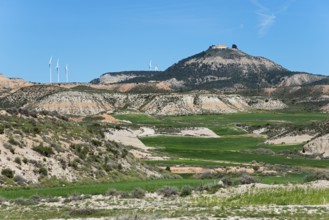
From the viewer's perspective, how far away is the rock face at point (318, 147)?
85875mm

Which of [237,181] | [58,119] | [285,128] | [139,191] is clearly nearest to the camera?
[139,191]

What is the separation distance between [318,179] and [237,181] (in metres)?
6.42

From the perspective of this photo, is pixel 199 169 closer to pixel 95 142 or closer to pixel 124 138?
pixel 95 142

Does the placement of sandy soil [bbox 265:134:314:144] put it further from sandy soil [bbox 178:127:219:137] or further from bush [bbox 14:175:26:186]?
bush [bbox 14:175:26:186]

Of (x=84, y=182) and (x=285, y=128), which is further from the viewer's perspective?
(x=285, y=128)

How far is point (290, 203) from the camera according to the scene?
2923 centimetres

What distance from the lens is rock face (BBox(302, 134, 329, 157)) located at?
8588 cm

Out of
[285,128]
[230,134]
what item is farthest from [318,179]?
[230,134]

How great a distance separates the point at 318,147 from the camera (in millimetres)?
87562

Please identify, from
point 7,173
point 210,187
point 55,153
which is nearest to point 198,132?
point 55,153

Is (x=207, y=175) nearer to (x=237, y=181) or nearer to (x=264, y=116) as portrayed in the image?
(x=237, y=181)

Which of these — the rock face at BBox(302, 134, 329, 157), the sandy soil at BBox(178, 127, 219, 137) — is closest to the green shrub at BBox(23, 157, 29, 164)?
the rock face at BBox(302, 134, 329, 157)

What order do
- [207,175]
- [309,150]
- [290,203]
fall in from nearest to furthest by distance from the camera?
[290,203] < [207,175] < [309,150]

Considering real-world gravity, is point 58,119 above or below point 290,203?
above
